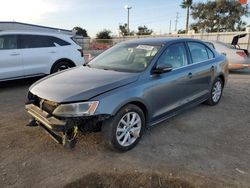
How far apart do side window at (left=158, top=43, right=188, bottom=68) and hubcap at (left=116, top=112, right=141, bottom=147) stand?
3.52 ft

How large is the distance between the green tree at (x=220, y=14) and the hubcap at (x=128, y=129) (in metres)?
44.8

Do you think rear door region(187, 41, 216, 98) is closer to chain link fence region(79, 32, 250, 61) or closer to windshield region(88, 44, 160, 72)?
windshield region(88, 44, 160, 72)

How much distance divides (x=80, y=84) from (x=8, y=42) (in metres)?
4.71

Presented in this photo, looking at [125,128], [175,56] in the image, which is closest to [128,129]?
[125,128]

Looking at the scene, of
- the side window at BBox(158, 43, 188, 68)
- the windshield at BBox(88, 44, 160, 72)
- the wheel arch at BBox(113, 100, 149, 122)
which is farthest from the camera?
the side window at BBox(158, 43, 188, 68)

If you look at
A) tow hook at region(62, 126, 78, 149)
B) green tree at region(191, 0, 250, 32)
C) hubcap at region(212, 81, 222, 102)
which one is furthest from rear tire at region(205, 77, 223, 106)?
green tree at region(191, 0, 250, 32)

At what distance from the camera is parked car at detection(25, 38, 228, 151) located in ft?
10.9

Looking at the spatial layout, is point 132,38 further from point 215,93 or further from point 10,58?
point 215,93

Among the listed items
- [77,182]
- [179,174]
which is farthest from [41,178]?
[179,174]

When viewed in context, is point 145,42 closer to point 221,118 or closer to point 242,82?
point 221,118

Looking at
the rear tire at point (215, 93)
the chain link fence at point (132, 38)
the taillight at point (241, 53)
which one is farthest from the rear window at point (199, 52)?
the chain link fence at point (132, 38)

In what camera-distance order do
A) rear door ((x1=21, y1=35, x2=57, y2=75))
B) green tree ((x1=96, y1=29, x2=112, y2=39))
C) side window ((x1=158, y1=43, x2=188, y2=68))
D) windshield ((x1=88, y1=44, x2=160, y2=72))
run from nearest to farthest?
1. windshield ((x1=88, y1=44, x2=160, y2=72))
2. side window ((x1=158, y1=43, x2=188, y2=68))
3. rear door ((x1=21, y1=35, x2=57, y2=75))
4. green tree ((x1=96, y1=29, x2=112, y2=39))

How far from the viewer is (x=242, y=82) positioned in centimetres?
891

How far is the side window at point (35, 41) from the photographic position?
300 inches
